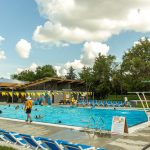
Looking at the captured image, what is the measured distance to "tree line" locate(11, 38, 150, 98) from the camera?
39.3 meters

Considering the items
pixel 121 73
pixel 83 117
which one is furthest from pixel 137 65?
pixel 83 117

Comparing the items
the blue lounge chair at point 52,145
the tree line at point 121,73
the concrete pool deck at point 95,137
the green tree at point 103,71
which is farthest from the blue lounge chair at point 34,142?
the green tree at point 103,71

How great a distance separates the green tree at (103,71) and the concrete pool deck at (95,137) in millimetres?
33307

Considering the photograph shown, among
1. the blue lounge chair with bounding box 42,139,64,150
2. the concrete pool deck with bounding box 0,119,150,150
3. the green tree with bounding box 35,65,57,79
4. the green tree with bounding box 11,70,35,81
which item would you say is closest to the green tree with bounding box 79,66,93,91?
the concrete pool deck with bounding box 0,119,150,150

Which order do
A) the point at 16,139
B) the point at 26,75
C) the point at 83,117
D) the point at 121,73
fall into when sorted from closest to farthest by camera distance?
1. the point at 16,139
2. the point at 83,117
3. the point at 121,73
4. the point at 26,75

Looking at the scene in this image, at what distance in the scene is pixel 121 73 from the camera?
44031mm

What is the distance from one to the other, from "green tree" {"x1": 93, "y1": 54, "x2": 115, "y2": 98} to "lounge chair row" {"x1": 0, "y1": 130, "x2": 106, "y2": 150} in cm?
3769

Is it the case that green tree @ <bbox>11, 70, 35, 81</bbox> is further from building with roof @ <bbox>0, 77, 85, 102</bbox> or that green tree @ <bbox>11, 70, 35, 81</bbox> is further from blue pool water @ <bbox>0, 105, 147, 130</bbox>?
blue pool water @ <bbox>0, 105, 147, 130</bbox>

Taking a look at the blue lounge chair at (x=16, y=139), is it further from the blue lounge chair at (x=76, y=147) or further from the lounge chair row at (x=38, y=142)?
the blue lounge chair at (x=76, y=147)

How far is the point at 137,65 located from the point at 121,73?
5348 mm

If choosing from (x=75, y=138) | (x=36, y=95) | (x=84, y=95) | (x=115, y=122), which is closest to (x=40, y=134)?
(x=75, y=138)

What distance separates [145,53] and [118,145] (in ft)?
109

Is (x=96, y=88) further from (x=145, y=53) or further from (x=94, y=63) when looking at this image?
(x=145, y=53)

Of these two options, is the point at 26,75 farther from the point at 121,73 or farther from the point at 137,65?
the point at 137,65
